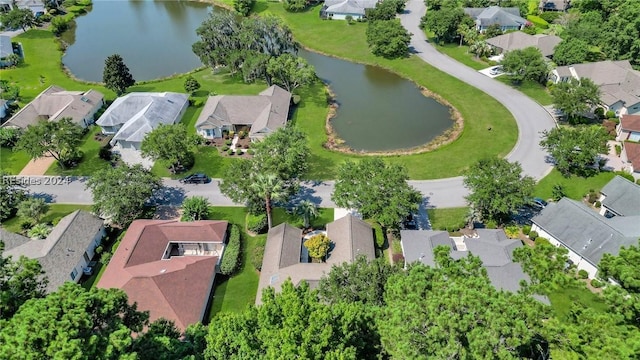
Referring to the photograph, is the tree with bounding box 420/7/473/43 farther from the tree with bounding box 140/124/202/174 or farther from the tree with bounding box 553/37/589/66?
the tree with bounding box 140/124/202/174

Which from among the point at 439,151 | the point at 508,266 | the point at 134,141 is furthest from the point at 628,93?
the point at 134,141

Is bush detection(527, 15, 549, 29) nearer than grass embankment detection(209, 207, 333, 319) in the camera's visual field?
No

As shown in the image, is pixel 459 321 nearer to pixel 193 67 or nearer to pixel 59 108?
pixel 59 108

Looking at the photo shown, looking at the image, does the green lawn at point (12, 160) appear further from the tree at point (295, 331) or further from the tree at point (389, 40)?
the tree at point (389, 40)

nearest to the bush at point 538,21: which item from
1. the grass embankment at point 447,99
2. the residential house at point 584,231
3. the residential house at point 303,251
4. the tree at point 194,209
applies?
the grass embankment at point 447,99

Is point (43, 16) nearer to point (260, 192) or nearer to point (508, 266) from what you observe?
point (260, 192)

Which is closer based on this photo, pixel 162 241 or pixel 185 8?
pixel 162 241

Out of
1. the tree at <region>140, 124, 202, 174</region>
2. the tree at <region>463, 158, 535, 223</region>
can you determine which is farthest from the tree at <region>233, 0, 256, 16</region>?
the tree at <region>463, 158, 535, 223</region>
